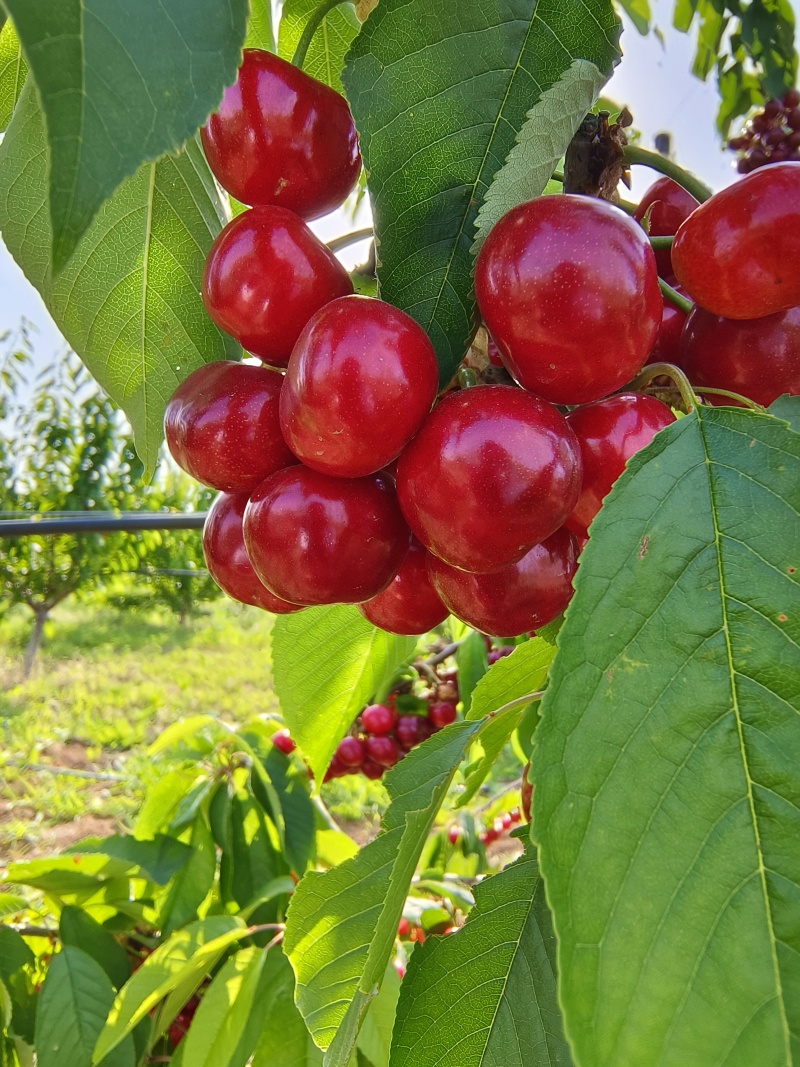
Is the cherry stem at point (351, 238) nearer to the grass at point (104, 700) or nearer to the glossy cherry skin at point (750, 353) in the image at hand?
the glossy cherry skin at point (750, 353)

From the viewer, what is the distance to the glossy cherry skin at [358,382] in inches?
14.7

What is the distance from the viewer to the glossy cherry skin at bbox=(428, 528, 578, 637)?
1.40ft

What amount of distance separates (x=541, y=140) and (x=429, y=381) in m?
0.13

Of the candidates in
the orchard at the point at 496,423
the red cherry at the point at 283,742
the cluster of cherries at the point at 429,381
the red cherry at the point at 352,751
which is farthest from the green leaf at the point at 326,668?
the red cherry at the point at 352,751

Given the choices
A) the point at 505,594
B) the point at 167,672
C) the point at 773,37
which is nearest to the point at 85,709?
the point at 167,672

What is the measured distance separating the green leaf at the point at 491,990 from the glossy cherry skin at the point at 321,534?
0.29 metres

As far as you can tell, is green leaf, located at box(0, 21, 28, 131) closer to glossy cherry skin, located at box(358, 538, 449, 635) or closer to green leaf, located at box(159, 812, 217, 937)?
glossy cherry skin, located at box(358, 538, 449, 635)

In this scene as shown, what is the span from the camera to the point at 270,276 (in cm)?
43

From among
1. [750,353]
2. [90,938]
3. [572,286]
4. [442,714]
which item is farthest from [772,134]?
[90,938]

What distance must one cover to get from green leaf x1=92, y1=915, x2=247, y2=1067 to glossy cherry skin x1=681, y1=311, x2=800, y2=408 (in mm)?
877

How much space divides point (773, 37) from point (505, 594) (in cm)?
172

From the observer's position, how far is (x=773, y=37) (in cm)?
162

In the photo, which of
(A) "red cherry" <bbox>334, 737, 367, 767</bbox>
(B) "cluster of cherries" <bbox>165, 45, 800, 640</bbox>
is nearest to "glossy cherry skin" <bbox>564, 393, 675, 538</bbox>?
(B) "cluster of cherries" <bbox>165, 45, 800, 640</bbox>

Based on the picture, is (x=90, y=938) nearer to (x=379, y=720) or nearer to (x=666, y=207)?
(x=379, y=720)
